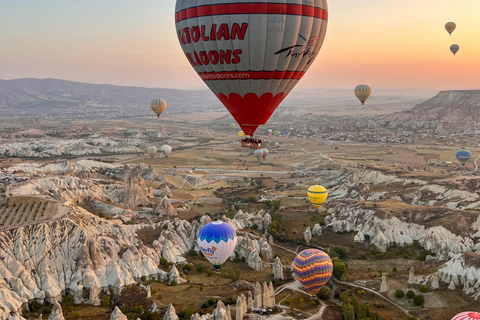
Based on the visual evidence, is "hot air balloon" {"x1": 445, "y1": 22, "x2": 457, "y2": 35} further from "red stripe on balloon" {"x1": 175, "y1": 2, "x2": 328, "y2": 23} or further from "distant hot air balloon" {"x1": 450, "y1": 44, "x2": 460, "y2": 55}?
"red stripe on balloon" {"x1": 175, "y1": 2, "x2": 328, "y2": 23}

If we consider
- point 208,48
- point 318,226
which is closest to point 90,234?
point 208,48

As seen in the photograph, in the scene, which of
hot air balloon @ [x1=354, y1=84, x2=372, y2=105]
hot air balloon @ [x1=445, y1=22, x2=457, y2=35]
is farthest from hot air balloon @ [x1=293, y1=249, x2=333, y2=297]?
hot air balloon @ [x1=354, y1=84, x2=372, y2=105]

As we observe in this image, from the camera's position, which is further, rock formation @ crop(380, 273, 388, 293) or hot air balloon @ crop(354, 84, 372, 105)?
hot air balloon @ crop(354, 84, 372, 105)

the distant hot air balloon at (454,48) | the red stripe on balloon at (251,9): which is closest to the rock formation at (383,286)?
the red stripe on balloon at (251,9)

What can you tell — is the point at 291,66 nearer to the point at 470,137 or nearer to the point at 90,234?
the point at 90,234

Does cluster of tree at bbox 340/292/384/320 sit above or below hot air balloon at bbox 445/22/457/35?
below

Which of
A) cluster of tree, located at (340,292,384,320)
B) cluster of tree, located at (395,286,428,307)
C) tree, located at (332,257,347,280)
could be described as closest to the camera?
cluster of tree, located at (340,292,384,320)
